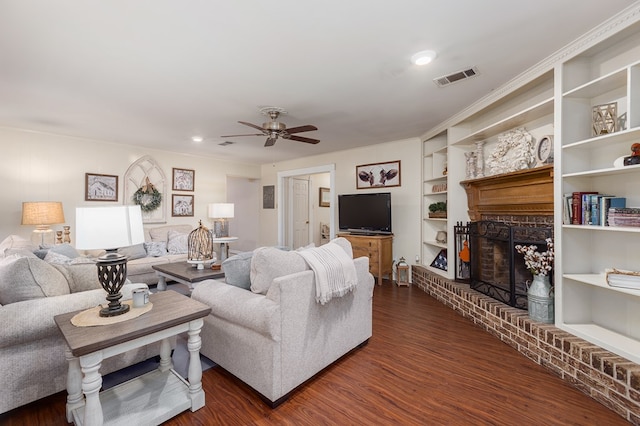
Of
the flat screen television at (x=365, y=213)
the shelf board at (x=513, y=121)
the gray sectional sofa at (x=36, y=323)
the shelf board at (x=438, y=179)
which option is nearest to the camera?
the gray sectional sofa at (x=36, y=323)

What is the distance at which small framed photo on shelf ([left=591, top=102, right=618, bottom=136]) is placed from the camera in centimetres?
208

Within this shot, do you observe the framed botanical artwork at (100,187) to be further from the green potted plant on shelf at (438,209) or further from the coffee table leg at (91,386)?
the green potted plant on shelf at (438,209)

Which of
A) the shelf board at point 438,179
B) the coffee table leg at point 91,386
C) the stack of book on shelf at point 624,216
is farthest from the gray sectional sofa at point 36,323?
the shelf board at point 438,179

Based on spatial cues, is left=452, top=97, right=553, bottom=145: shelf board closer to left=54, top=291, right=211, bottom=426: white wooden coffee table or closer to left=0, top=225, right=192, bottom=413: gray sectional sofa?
left=54, top=291, right=211, bottom=426: white wooden coffee table

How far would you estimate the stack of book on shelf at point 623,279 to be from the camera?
6.21ft

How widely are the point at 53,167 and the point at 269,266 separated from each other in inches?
179

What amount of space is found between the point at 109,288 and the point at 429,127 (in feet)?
13.7

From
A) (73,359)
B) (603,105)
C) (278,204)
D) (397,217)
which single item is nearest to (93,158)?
(278,204)

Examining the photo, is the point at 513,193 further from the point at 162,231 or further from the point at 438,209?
the point at 162,231

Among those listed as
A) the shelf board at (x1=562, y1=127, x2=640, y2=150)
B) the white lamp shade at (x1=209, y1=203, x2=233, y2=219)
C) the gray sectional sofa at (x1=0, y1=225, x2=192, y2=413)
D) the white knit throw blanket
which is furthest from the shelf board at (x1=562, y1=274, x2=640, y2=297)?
the white lamp shade at (x1=209, y1=203, x2=233, y2=219)

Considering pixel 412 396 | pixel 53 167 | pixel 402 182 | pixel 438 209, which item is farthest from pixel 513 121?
pixel 53 167

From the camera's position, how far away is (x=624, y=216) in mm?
1929

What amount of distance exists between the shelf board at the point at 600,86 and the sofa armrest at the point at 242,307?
261cm

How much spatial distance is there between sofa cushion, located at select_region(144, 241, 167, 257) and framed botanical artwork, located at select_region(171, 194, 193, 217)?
971mm
